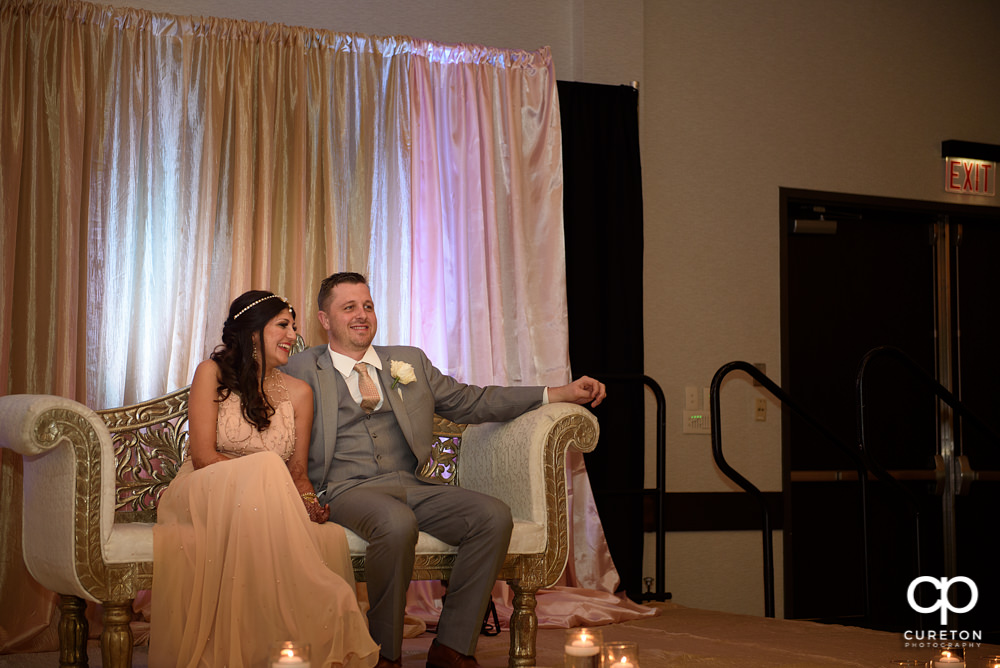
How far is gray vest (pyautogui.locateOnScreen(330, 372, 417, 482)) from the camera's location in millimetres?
3414

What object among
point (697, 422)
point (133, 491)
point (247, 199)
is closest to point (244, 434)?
point (133, 491)

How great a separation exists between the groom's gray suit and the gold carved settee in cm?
10

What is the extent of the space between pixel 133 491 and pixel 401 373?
98 cm

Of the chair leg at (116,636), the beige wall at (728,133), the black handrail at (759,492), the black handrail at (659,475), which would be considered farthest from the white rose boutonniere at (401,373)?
the beige wall at (728,133)

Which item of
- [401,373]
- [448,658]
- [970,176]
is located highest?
[970,176]

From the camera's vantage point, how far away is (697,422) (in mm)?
4941

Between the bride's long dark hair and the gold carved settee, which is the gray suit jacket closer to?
the gold carved settee

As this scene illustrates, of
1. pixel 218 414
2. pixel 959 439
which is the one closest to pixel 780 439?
pixel 959 439

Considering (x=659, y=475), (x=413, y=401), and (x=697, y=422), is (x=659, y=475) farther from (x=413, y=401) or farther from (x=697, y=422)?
(x=413, y=401)

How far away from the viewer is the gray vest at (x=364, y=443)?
3414mm

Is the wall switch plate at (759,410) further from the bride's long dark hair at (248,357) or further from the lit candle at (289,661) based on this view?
the lit candle at (289,661)

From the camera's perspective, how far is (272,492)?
285 cm

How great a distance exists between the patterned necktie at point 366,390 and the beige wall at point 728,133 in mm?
1813

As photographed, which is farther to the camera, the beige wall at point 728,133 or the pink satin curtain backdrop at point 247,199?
the beige wall at point 728,133
